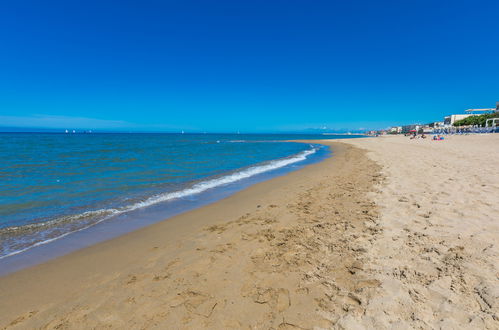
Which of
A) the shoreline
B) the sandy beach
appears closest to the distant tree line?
the sandy beach

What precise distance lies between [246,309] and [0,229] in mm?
6352

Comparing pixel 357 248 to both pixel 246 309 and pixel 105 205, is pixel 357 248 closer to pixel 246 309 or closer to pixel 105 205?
pixel 246 309

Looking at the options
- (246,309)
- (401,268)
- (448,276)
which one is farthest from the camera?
(401,268)

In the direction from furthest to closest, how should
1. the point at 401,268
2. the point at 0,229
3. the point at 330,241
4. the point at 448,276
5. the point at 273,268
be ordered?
the point at 0,229 < the point at 330,241 < the point at 273,268 < the point at 401,268 < the point at 448,276

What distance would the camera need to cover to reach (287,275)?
316 cm

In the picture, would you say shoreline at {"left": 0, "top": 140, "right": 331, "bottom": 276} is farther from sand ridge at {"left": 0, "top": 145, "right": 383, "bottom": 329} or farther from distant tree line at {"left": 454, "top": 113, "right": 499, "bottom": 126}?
distant tree line at {"left": 454, "top": 113, "right": 499, "bottom": 126}

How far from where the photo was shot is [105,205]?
7.13 metres

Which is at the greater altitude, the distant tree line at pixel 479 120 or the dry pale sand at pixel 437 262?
the distant tree line at pixel 479 120

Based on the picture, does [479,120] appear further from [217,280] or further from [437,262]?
[217,280]

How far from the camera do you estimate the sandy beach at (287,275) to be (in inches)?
96.0

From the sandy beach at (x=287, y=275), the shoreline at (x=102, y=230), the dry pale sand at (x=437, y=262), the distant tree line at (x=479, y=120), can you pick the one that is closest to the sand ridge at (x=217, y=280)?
the sandy beach at (x=287, y=275)

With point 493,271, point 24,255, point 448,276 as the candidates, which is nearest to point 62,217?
point 24,255

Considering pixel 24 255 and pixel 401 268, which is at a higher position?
pixel 401 268

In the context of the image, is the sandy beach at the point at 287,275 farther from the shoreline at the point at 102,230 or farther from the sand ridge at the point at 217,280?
the shoreline at the point at 102,230
